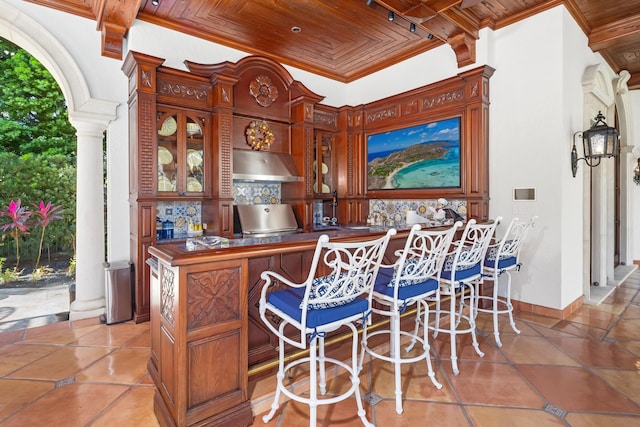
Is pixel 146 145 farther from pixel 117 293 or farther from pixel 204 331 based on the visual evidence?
pixel 204 331

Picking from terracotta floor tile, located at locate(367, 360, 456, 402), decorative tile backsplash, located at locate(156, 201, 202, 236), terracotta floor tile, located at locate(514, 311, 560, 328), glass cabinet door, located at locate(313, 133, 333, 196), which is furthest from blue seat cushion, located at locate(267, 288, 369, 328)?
glass cabinet door, located at locate(313, 133, 333, 196)

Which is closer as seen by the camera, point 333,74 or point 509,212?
point 509,212

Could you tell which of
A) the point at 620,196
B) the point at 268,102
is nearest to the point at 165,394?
the point at 268,102

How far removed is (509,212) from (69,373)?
14.2 feet

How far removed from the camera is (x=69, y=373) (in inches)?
93.8

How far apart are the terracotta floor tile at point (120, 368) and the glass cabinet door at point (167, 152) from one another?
5.25 feet

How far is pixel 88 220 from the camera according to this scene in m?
3.46

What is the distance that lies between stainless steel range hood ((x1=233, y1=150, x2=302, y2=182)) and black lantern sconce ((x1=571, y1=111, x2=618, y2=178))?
10.5 feet

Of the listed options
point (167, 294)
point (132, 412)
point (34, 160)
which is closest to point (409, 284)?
point (167, 294)

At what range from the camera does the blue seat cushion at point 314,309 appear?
5.11ft

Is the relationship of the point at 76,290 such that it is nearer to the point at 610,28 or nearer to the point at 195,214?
the point at 195,214

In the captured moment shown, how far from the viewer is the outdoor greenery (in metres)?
5.12

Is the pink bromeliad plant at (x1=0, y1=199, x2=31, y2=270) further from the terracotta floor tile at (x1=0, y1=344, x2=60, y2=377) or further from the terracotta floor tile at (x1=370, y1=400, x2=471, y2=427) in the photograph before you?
the terracotta floor tile at (x1=370, y1=400, x2=471, y2=427)

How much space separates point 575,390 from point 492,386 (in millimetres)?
519
